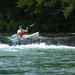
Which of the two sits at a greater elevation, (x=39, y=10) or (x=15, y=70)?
(x=39, y=10)

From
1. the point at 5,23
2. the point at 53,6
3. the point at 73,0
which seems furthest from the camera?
the point at 5,23

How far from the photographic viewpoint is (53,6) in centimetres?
4712

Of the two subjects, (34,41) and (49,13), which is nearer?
(34,41)

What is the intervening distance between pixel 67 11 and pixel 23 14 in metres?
12.6

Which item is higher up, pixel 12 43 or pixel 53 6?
pixel 53 6

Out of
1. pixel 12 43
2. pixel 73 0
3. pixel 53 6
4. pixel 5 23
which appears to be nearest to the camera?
pixel 12 43

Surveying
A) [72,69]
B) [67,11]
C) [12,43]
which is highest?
[67,11]

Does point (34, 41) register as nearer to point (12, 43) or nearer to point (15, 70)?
point (12, 43)

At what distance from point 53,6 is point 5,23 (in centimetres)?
761

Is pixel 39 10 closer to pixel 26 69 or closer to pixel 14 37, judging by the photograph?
pixel 14 37

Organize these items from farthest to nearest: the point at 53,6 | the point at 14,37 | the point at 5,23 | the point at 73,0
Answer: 1. the point at 5,23
2. the point at 53,6
3. the point at 73,0
4. the point at 14,37

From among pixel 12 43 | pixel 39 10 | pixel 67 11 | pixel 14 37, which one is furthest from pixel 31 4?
pixel 12 43

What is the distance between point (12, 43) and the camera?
28.6 meters

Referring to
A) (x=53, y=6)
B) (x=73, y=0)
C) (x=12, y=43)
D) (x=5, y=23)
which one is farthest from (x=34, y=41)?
(x=5, y=23)
